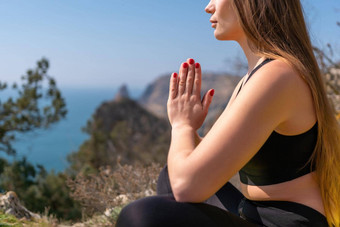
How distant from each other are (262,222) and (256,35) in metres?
0.68

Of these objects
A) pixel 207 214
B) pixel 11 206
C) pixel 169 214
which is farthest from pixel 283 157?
pixel 11 206

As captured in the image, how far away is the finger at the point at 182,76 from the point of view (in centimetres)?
152

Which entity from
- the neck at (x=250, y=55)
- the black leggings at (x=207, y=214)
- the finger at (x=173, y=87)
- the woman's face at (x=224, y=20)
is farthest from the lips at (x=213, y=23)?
the black leggings at (x=207, y=214)

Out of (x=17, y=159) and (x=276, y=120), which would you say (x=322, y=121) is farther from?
(x=17, y=159)

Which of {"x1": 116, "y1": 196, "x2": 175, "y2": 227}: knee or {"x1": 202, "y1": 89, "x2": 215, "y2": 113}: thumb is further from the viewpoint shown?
{"x1": 202, "y1": 89, "x2": 215, "y2": 113}: thumb

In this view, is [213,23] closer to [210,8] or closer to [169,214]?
[210,8]

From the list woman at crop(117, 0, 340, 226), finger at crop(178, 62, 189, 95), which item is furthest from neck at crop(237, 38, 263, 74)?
finger at crop(178, 62, 189, 95)

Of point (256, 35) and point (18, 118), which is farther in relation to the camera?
point (18, 118)

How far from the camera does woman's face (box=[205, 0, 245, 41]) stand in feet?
4.94

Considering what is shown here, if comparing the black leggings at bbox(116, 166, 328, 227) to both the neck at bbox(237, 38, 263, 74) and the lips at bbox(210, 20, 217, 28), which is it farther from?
the lips at bbox(210, 20, 217, 28)

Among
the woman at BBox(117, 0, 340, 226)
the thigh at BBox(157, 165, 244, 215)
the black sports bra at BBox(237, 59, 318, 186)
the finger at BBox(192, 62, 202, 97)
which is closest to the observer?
the woman at BBox(117, 0, 340, 226)

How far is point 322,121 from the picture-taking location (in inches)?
56.2

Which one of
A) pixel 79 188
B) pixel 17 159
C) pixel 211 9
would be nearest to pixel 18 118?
pixel 17 159

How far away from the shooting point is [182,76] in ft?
5.03
